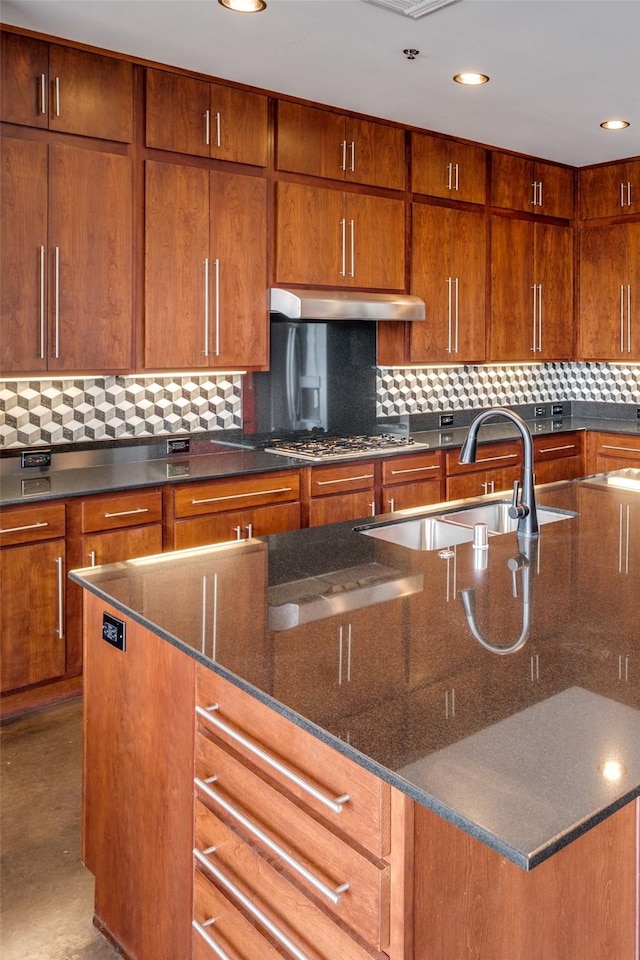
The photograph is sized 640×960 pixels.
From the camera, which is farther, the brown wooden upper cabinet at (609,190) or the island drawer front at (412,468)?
the brown wooden upper cabinet at (609,190)

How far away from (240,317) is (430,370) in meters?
1.86

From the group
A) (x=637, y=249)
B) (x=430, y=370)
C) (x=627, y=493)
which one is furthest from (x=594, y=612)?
(x=637, y=249)

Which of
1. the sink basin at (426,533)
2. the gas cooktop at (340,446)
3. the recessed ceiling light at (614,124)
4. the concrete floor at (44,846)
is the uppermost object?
the recessed ceiling light at (614,124)

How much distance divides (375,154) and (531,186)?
1.44 meters

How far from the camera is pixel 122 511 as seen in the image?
139 inches

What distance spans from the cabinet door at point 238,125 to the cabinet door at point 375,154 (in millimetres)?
575

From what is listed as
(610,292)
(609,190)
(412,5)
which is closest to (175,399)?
(412,5)

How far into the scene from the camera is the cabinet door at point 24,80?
3291mm

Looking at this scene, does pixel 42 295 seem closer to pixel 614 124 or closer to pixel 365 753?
pixel 365 753

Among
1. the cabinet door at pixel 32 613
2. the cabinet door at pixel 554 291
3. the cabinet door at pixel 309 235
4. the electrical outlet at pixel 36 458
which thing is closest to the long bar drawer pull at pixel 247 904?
the cabinet door at pixel 32 613

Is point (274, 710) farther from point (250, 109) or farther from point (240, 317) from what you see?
point (250, 109)

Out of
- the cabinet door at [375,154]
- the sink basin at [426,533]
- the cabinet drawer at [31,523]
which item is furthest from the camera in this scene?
the cabinet door at [375,154]

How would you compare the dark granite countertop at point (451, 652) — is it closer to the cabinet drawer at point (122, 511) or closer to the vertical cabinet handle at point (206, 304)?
the cabinet drawer at point (122, 511)

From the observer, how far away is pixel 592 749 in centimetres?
121
